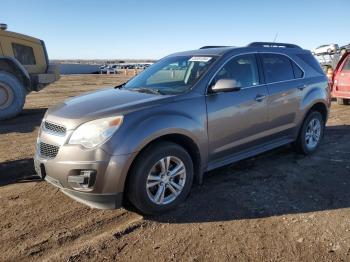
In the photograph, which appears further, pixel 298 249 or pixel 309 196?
pixel 309 196

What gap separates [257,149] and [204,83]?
1.36 metres

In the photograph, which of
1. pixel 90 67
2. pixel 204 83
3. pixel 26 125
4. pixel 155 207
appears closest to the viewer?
pixel 155 207

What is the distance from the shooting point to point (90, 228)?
400 cm

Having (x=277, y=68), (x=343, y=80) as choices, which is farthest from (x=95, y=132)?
(x=343, y=80)

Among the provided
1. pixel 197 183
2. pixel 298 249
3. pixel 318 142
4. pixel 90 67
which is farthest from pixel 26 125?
pixel 90 67

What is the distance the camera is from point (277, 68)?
5.84 m

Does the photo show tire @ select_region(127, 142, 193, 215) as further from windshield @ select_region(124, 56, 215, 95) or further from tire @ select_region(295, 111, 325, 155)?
tire @ select_region(295, 111, 325, 155)

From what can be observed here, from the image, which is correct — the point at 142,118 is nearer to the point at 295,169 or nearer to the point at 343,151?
the point at 295,169

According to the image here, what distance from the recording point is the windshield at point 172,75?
4.82m

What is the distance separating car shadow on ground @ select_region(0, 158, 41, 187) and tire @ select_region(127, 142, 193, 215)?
2.01 m

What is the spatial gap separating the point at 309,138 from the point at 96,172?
407cm

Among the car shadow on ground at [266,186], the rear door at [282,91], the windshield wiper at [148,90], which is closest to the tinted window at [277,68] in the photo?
the rear door at [282,91]

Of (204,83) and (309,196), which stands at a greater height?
(204,83)

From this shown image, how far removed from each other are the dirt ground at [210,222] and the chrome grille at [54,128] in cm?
91
